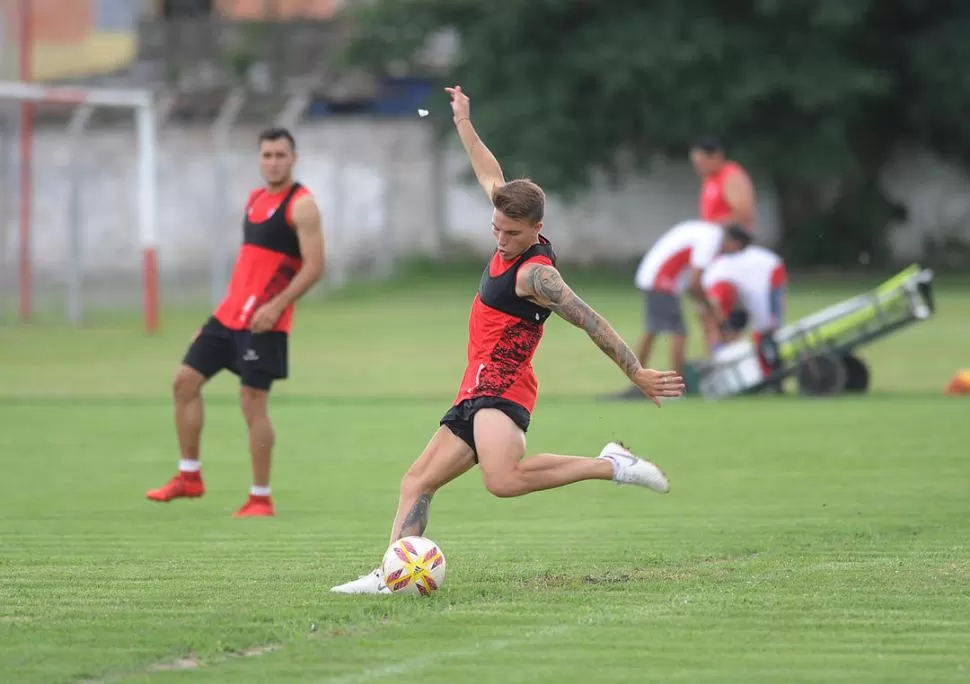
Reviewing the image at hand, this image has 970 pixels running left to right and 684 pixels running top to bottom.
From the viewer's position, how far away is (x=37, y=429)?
54.0 feet

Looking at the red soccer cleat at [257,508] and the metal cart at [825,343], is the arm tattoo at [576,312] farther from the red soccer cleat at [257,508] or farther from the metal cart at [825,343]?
the metal cart at [825,343]

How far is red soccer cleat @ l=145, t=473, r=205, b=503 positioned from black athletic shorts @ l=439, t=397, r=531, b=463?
146 inches

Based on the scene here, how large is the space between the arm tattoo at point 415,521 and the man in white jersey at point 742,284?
34.3 ft

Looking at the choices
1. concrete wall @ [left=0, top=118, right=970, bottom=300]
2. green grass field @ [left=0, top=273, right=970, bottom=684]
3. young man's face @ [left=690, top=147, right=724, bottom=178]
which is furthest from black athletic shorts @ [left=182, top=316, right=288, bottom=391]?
concrete wall @ [left=0, top=118, right=970, bottom=300]

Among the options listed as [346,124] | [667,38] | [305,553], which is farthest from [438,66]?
[305,553]

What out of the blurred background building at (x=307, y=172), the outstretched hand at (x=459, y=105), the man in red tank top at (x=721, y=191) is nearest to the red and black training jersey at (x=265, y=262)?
the outstretched hand at (x=459, y=105)

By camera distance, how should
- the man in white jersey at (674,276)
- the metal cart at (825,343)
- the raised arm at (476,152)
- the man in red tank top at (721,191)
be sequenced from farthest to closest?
the man in red tank top at (721,191), the man in white jersey at (674,276), the metal cart at (825,343), the raised arm at (476,152)

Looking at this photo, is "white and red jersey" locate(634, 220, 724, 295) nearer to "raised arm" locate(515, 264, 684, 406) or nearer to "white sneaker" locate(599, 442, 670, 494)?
"white sneaker" locate(599, 442, 670, 494)

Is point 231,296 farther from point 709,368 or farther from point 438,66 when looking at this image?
point 438,66

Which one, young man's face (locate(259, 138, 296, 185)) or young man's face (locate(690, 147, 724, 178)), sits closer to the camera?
young man's face (locate(259, 138, 296, 185))

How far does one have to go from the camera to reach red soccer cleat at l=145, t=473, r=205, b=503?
11758 millimetres

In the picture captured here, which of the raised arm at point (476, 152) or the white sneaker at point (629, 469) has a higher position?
the raised arm at point (476, 152)

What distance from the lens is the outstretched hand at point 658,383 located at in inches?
326

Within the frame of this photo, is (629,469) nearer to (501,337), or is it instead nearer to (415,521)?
(501,337)
